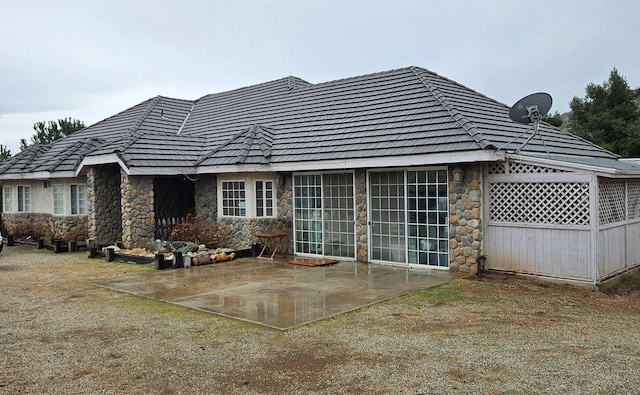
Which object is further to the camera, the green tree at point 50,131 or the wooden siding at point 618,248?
the green tree at point 50,131

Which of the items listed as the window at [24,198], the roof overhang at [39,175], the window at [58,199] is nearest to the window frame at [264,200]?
the roof overhang at [39,175]

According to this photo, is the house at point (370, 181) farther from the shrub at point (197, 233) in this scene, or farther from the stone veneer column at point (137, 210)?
the shrub at point (197, 233)

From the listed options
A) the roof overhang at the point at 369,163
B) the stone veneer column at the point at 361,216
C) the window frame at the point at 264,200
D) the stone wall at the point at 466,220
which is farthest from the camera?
the window frame at the point at 264,200

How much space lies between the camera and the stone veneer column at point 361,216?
12.7 metres

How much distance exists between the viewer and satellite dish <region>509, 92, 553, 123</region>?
35.8 ft

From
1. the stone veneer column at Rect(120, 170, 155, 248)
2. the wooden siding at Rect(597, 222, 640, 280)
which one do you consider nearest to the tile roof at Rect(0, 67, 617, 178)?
the stone veneer column at Rect(120, 170, 155, 248)

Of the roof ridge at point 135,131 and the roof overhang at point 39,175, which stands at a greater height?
the roof ridge at point 135,131

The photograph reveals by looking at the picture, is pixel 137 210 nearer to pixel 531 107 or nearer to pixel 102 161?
pixel 102 161

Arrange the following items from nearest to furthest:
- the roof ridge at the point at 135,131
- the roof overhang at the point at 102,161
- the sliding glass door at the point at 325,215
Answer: the sliding glass door at the point at 325,215, the roof overhang at the point at 102,161, the roof ridge at the point at 135,131

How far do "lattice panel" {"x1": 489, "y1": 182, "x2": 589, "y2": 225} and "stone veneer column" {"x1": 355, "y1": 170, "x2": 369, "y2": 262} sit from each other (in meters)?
2.99

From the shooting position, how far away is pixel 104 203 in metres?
16.8

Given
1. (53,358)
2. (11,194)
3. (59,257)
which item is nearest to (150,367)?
(53,358)

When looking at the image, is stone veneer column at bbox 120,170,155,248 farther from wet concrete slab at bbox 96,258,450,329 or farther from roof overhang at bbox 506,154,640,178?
roof overhang at bbox 506,154,640,178

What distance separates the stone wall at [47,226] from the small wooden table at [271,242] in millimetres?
7794
